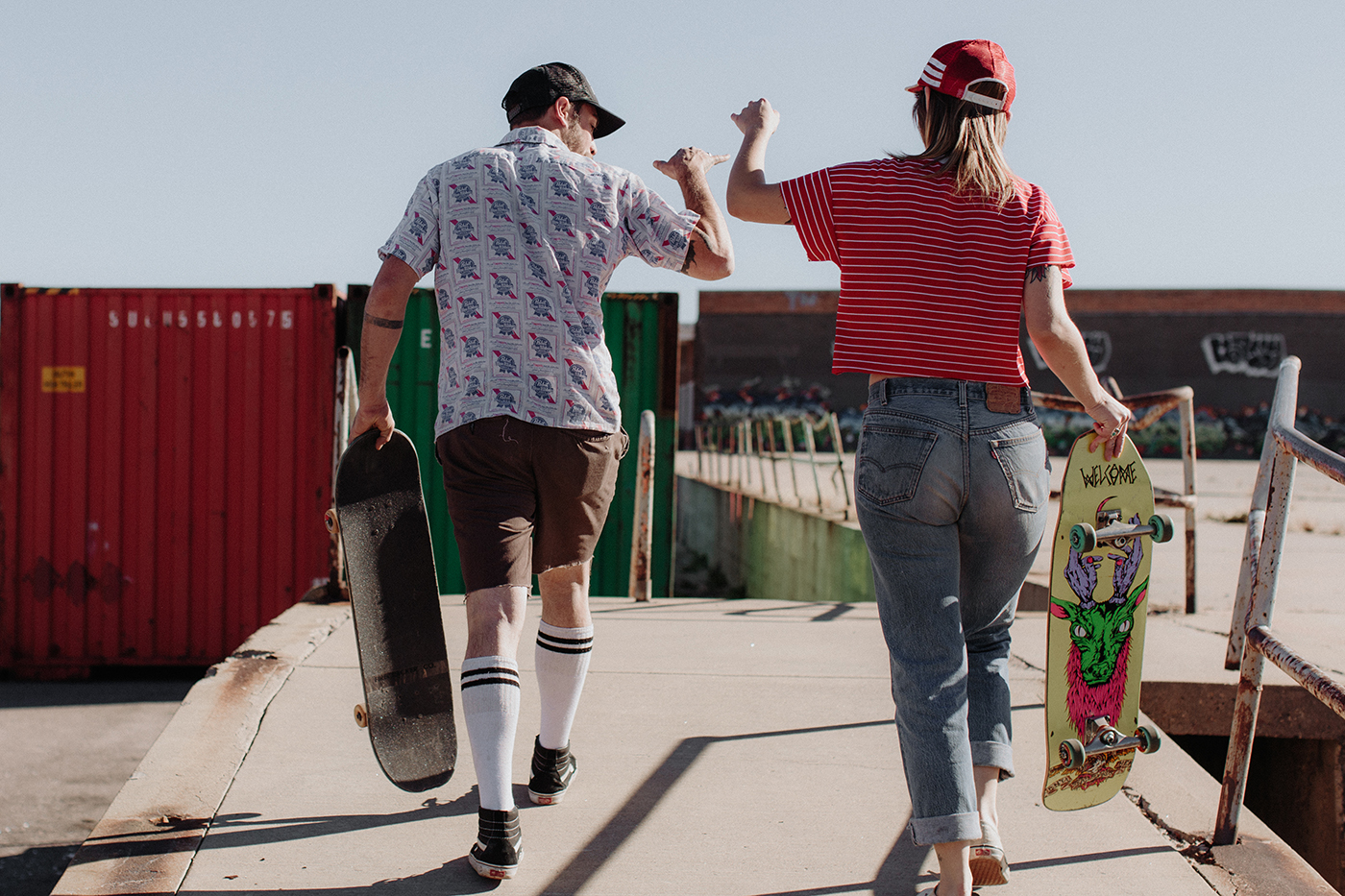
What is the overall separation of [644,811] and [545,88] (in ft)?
5.75

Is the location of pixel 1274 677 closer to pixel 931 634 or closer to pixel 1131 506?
pixel 1131 506

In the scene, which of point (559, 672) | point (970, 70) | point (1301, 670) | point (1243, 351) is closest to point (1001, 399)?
point (970, 70)

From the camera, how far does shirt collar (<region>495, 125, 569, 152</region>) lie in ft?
7.41

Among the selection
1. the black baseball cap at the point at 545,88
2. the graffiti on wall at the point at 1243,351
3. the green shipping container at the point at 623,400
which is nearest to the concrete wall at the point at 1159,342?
the graffiti on wall at the point at 1243,351

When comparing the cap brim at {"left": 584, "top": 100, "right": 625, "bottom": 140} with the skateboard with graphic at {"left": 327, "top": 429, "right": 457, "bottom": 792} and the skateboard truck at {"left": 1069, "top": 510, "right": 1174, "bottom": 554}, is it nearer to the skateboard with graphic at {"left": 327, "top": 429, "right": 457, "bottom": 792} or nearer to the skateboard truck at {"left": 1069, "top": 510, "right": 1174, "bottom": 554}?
the skateboard with graphic at {"left": 327, "top": 429, "right": 457, "bottom": 792}

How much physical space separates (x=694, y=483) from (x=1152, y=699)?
15.2 metres

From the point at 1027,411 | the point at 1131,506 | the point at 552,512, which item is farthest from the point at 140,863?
the point at 1131,506

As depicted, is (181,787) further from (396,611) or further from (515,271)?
(515,271)

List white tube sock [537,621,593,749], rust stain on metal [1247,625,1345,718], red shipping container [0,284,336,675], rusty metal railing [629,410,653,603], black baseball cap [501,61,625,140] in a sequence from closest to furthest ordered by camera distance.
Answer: rust stain on metal [1247,625,1345,718], black baseball cap [501,61,625,140], white tube sock [537,621,593,749], rusty metal railing [629,410,653,603], red shipping container [0,284,336,675]

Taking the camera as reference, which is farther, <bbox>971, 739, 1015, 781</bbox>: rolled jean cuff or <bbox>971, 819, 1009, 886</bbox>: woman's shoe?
<bbox>971, 739, 1015, 781</bbox>: rolled jean cuff

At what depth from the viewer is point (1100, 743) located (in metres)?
Result: 2.29

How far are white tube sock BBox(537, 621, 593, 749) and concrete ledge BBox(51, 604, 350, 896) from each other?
2.71 feet

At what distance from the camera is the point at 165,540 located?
299 inches

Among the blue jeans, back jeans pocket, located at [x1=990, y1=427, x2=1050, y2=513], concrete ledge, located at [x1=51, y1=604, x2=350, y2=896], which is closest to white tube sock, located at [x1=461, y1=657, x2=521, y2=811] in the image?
concrete ledge, located at [x1=51, y1=604, x2=350, y2=896]
